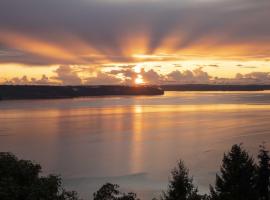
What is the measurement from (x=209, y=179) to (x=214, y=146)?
17086 mm

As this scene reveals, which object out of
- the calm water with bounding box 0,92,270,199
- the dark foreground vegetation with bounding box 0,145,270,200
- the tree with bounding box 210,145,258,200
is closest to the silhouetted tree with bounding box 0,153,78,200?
the dark foreground vegetation with bounding box 0,145,270,200

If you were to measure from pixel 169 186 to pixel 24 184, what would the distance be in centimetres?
633

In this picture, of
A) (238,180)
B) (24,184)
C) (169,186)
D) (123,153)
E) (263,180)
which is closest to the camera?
(24,184)

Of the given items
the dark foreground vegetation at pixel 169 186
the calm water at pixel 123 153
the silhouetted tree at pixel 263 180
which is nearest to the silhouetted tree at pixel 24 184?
the dark foreground vegetation at pixel 169 186

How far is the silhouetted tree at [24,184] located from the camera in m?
10.2

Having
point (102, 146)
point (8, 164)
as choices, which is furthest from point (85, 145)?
point (8, 164)

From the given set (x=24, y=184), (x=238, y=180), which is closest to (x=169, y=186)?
(x=238, y=180)

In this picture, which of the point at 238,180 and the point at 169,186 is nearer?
the point at 169,186

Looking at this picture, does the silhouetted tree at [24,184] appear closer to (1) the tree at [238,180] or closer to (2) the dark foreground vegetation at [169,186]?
(2) the dark foreground vegetation at [169,186]

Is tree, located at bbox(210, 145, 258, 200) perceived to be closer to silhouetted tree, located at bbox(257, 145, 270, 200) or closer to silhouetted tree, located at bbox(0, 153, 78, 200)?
silhouetted tree, located at bbox(257, 145, 270, 200)

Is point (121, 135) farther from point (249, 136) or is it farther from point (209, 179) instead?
point (209, 179)

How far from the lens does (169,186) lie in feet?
54.0

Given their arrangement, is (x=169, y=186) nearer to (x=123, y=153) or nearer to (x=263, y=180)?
(x=263, y=180)

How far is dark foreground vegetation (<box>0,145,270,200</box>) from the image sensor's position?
10.5 metres
